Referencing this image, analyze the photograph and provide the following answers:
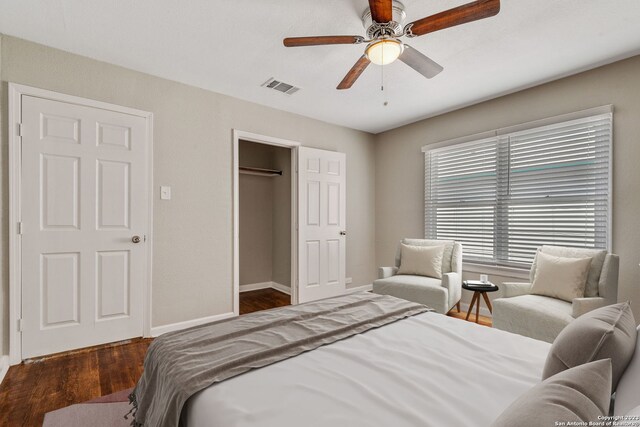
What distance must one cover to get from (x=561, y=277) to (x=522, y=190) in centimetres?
113

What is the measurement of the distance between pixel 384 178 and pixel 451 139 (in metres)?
1.23

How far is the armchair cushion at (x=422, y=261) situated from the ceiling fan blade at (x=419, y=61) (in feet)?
6.73

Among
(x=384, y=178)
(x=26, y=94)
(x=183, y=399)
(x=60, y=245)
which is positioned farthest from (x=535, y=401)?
(x=384, y=178)

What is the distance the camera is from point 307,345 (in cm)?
138

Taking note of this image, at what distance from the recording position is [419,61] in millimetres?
2170

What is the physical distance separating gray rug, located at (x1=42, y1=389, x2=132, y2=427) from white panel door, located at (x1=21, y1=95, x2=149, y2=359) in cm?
96

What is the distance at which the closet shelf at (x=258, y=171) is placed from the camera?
480 centimetres

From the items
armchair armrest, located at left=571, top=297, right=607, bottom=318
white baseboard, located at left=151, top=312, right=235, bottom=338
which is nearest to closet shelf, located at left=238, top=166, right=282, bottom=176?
white baseboard, located at left=151, top=312, right=235, bottom=338

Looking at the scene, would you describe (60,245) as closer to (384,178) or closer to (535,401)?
(535,401)

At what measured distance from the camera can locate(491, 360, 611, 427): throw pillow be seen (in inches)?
24.6

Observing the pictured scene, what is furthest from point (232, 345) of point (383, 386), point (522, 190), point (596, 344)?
point (522, 190)

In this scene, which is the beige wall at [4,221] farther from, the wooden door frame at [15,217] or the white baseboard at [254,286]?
the white baseboard at [254,286]

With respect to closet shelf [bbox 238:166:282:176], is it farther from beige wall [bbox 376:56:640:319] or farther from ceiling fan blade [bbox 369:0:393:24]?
ceiling fan blade [bbox 369:0:393:24]

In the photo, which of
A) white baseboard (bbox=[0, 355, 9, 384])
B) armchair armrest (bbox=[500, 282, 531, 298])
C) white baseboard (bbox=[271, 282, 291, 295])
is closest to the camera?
white baseboard (bbox=[0, 355, 9, 384])
